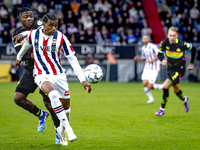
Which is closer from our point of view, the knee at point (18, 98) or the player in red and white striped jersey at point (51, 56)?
the player in red and white striped jersey at point (51, 56)

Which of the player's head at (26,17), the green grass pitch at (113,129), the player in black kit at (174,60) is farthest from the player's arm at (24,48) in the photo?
the player in black kit at (174,60)

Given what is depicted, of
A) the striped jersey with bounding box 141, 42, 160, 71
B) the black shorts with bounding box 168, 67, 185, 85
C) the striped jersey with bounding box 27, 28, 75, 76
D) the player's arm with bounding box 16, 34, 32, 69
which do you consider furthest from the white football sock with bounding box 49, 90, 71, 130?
the striped jersey with bounding box 141, 42, 160, 71

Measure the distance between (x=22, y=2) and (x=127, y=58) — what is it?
8277mm

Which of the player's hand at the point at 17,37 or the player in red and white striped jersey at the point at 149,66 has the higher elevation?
the player's hand at the point at 17,37

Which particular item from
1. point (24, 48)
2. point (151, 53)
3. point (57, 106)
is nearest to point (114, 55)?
point (151, 53)

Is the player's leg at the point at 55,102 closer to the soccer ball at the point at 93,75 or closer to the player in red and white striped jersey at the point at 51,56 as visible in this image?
the player in red and white striped jersey at the point at 51,56

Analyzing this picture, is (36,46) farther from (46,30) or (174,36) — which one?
(174,36)

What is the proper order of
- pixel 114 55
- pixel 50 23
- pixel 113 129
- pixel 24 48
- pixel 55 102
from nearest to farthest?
1. pixel 55 102
2. pixel 50 23
3. pixel 24 48
4. pixel 113 129
5. pixel 114 55

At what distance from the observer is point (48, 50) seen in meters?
4.65

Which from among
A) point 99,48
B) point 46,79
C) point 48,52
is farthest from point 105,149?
point 99,48

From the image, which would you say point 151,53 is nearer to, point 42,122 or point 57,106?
point 42,122

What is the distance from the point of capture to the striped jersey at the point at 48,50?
15.3ft

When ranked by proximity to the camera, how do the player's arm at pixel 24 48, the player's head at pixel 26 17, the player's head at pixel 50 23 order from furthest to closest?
1. the player's head at pixel 26 17
2. the player's arm at pixel 24 48
3. the player's head at pixel 50 23

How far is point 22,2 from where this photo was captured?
21.6 m
